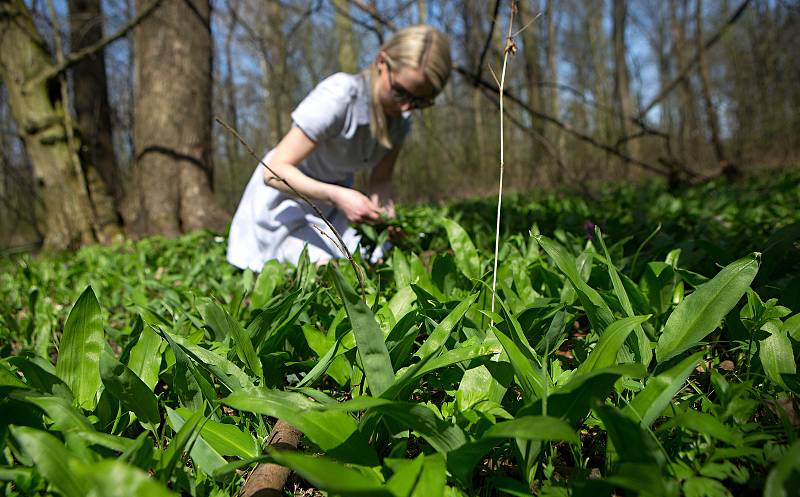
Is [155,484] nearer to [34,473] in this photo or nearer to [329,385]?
[34,473]

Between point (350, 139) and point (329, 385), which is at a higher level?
point (350, 139)

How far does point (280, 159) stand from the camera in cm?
269

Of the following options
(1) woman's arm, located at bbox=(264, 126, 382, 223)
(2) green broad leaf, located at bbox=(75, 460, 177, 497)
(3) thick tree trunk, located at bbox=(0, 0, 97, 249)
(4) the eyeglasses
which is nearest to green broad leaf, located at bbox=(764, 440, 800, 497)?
(2) green broad leaf, located at bbox=(75, 460, 177, 497)

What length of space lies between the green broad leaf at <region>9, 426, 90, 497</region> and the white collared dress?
2.00 meters

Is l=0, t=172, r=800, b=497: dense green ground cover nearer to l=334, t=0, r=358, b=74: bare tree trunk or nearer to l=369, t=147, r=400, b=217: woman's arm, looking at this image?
l=369, t=147, r=400, b=217: woman's arm

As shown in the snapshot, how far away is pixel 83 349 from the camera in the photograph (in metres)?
1.17

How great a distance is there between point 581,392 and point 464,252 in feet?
3.81

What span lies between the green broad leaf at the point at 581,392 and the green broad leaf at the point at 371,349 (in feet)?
0.91

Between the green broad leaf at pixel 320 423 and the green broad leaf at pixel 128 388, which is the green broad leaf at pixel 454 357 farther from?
the green broad leaf at pixel 128 388

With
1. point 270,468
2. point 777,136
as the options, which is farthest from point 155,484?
point 777,136

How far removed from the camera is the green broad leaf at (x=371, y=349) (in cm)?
97

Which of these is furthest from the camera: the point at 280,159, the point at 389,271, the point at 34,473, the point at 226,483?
the point at 280,159

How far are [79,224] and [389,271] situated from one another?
4.60 metres

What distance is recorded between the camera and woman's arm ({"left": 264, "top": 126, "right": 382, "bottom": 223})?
2.45m
